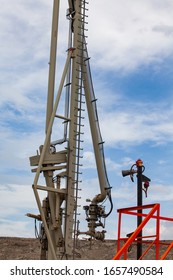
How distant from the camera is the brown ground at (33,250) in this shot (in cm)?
2825

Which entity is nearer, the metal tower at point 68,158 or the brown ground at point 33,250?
the metal tower at point 68,158

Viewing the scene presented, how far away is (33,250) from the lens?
2917 cm

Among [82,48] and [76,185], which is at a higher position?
[82,48]

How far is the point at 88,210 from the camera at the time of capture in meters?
14.4

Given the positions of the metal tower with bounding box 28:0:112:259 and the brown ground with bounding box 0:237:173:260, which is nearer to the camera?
the metal tower with bounding box 28:0:112:259

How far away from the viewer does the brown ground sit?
28.2 m

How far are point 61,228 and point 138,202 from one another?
2.66 meters

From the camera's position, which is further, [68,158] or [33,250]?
[33,250]
